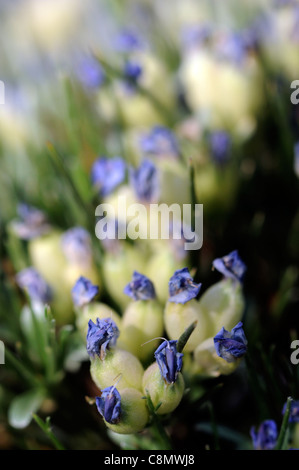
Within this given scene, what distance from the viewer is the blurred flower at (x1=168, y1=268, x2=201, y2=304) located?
384 mm

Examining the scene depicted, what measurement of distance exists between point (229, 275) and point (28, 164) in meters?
0.40

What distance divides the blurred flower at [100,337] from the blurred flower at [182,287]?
0.19 ft

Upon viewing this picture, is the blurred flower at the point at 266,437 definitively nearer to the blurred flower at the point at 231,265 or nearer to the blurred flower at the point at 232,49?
the blurred flower at the point at 231,265

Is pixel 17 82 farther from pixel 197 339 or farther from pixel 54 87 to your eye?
pixel 197 339

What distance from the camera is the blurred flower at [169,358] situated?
0.35 m

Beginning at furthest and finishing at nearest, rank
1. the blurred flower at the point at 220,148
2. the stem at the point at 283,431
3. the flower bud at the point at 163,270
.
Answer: the blurred flower at the point at 220,148
the flower bud at the point at 163,270
the stem at the point at 283,431

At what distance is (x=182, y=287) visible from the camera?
1.28 ft

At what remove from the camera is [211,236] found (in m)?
0.56

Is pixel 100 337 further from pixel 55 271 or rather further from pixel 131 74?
pixel 131 74

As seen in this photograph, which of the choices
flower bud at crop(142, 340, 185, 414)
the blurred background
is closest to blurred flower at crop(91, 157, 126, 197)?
the blurred background

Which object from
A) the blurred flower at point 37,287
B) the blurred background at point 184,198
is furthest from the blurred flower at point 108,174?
the blurred flower at point 37,287

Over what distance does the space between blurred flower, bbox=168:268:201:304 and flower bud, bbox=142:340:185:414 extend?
0.16 feet

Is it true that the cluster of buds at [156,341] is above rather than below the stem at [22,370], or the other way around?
above

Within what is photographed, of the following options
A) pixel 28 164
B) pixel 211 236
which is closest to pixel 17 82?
pixel 28 164
